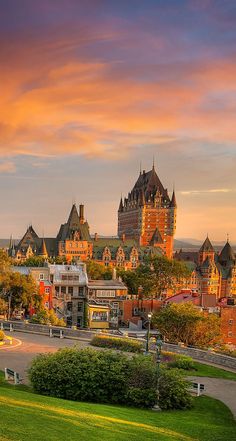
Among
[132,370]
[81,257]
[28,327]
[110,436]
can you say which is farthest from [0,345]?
[81,257]

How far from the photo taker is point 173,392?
24312 mm

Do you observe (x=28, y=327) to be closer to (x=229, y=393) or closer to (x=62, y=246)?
(x=229, y=393)

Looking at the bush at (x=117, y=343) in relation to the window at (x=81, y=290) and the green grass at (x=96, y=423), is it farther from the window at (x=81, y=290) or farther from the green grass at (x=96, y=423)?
the window at (x=81, y=290)

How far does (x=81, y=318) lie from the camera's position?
75500 millimetres

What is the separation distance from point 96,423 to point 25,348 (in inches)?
816

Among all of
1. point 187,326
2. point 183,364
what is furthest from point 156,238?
point 183,364

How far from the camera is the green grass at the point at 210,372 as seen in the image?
32.4m

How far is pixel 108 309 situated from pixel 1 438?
188ft

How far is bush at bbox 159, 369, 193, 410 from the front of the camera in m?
24.3

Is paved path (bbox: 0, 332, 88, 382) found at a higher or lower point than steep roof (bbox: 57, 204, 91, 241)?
lower

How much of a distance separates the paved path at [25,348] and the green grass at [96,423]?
26.5 feet

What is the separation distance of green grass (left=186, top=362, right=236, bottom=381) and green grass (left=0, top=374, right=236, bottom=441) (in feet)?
27.8

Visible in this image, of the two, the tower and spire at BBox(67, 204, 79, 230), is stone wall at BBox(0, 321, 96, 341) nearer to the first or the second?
spire at BBox(67, 204, 79, 230)

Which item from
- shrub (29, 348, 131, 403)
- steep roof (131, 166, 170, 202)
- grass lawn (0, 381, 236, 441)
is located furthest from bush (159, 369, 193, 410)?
steep roof (131, 166, 170, 202)
